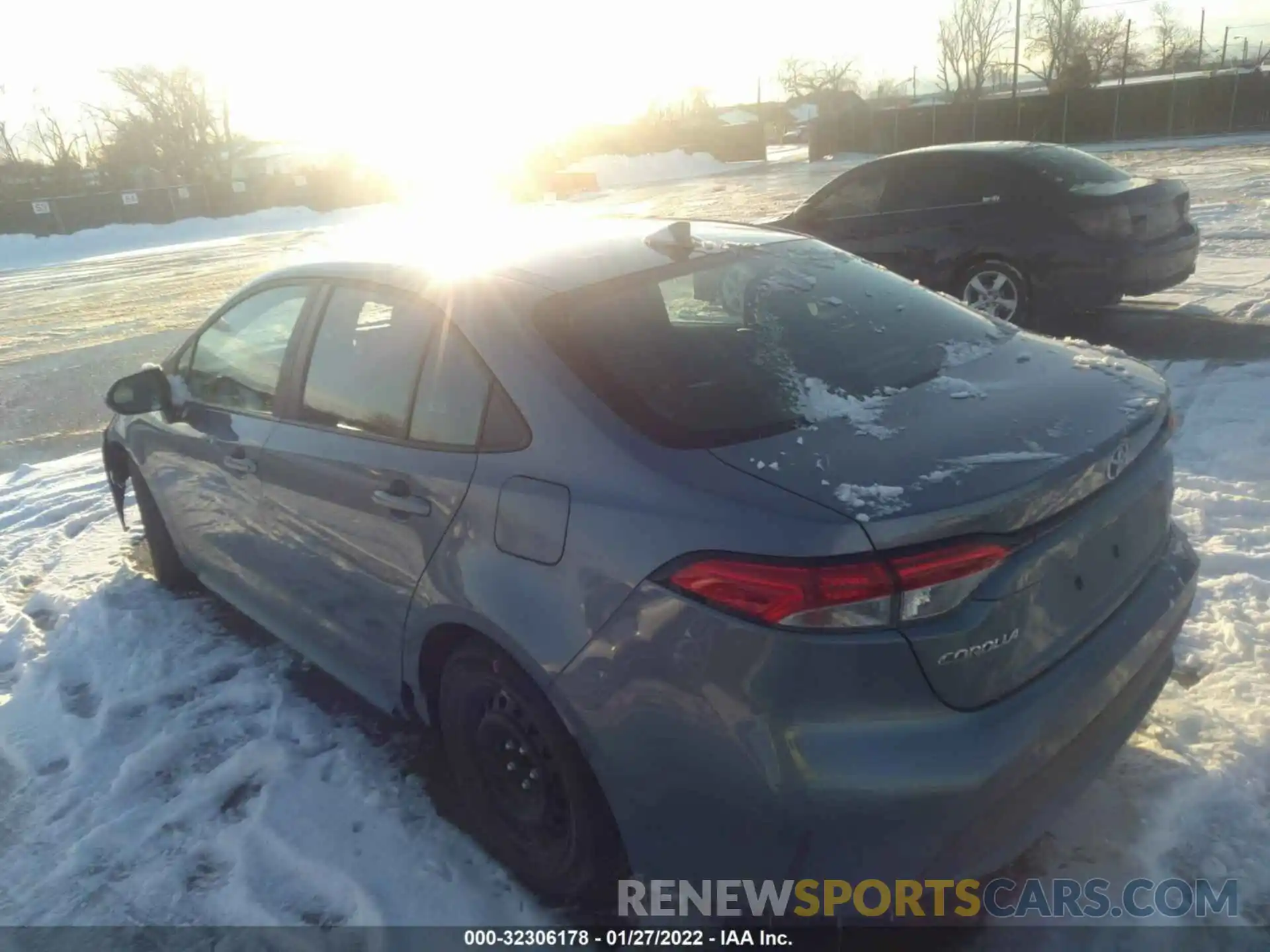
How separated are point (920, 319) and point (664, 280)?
817 mm

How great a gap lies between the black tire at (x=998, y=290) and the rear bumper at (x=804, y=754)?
6.05 m

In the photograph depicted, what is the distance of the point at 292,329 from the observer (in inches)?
136

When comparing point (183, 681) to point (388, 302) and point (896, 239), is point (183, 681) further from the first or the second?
point (896, 239)

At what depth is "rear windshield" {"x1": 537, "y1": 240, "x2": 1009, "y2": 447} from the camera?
233 cm

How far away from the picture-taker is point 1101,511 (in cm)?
224

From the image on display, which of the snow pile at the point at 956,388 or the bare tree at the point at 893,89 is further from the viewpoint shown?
the bare tree at the point at 893,89

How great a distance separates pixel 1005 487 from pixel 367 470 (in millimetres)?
1791

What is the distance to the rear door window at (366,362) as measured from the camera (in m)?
2.85

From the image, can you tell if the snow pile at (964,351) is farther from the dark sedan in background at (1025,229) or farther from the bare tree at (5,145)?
the bare tree at (5,145)

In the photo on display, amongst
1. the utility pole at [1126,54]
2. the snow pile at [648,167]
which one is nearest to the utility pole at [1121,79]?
the utility pole at [1126,54]

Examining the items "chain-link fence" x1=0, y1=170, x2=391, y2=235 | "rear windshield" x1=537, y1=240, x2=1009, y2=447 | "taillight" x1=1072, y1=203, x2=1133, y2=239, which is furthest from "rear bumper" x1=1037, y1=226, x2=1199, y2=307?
"chain-link fence" x1=0, y1=170, x2=391, y2=235

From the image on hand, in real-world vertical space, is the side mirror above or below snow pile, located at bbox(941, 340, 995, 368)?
below

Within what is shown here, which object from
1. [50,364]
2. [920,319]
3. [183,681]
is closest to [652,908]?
[920,319]

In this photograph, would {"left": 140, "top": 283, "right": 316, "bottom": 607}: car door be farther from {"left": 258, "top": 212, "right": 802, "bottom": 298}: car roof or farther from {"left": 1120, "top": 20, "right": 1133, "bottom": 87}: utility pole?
{"left": 1120, "top": 20, "right": 1133, "bottom": 87}: utility pole
